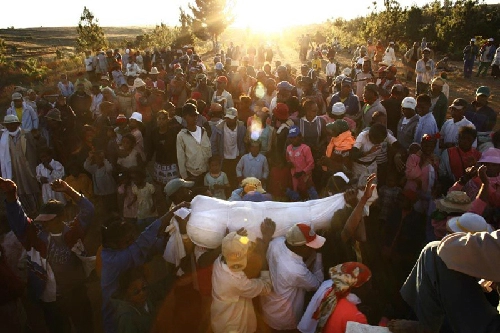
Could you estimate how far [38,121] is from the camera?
331 inches

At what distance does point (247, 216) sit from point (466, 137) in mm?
3255

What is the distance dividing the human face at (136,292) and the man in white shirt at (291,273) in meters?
1.15

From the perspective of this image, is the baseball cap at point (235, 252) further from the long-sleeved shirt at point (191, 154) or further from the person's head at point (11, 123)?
the person's head at point (11, 123)

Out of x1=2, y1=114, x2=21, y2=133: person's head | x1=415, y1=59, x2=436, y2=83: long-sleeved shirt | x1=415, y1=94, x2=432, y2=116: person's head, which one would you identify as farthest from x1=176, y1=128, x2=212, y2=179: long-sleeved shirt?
x1=415, y1=59, x2=436, y2=83: long-sleeved shirt

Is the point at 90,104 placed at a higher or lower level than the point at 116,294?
higher

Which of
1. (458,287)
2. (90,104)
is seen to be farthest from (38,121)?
(458,287)

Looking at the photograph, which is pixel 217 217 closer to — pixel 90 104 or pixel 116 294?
pixel 116 294

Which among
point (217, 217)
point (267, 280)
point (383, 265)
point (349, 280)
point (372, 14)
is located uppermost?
point (372, 14)

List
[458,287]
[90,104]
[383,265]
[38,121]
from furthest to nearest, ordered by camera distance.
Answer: [90,104], [38,121], [383,265], [458,287]

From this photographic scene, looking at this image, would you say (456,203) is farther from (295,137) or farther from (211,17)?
(211,17)

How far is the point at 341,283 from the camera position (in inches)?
118

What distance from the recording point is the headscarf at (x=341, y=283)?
2990 millimetres

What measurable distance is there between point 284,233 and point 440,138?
3.57 meters

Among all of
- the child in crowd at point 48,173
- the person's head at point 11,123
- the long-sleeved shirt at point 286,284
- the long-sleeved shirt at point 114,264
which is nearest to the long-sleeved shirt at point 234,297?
the long-sleeved shirt at point 286,284
